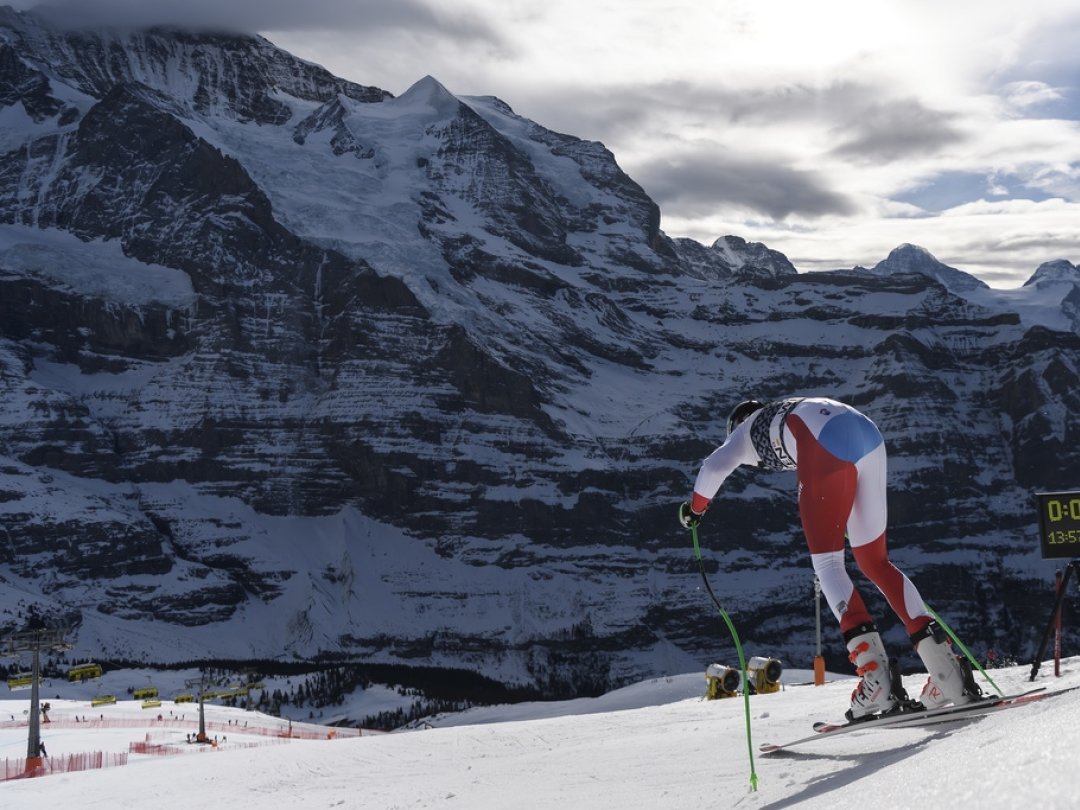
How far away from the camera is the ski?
11109mm

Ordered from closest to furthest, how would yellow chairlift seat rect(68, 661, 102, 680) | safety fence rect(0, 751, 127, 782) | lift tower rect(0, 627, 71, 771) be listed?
safety fence rect(0, 751, 127, 782)
lift tower rect(0, 627, 71, 771)
yellow chairlift seat rect(68, 661, 102, 680)

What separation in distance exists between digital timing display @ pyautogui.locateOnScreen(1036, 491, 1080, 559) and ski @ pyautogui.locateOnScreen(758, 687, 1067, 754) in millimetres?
4277

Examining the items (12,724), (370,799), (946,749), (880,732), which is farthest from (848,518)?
(12,724)

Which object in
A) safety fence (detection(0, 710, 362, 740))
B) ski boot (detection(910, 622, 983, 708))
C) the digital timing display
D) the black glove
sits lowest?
safety fence (detection(0, 710, 362, 740))

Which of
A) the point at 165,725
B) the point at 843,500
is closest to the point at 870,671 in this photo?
the point at 843,500

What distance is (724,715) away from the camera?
18.4m

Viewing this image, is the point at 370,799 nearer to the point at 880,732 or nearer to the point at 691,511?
the point at 691,511

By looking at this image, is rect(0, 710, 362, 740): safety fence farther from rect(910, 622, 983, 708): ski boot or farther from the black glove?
rect(910, 622, 983, 708): ski boot

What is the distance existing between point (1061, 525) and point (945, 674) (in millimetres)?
5484

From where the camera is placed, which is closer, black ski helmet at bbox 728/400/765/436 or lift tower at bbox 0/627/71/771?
black ski helmet at bbox 728/400/765/436

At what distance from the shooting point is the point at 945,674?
11.5m

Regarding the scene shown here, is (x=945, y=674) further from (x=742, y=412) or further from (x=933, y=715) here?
(x=742, y=412)

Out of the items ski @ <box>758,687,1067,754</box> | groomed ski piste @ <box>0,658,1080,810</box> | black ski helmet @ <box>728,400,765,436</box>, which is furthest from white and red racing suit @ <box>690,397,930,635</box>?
groomed ski piste @ <box>0,658,1080,810</box>

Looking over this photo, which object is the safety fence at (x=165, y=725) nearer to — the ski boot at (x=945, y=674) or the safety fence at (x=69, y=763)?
the safety fence at (x=69, y=763)
